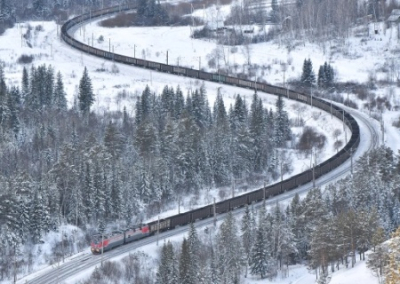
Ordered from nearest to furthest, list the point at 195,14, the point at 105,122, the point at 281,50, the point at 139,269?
1. the point at 139,269
2. the point at 105,122
3. the point at 281,50
4. the point at 195,14

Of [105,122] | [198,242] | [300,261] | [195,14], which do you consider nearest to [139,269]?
[198,242]

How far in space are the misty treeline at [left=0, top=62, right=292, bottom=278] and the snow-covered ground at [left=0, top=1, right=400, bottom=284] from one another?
777cm

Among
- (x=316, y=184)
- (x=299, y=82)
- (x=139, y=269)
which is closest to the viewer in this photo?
(x=139, y=269)

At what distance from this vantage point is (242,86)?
133750 millimetres

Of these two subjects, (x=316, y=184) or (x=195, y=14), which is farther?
(x=195, y=14)

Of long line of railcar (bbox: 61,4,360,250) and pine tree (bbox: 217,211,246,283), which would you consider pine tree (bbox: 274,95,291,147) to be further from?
pine tree (bbox: 217,211,246,283)

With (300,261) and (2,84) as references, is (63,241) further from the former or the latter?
(2,84)

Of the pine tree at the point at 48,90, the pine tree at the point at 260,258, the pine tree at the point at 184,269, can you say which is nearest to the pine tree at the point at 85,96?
the pine tree at the point at 48,90

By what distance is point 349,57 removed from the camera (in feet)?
477

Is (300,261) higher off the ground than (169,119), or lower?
lower

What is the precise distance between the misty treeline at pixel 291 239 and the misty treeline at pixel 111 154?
10140 mm

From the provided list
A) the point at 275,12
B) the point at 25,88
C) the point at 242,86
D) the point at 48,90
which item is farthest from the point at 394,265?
the point at 275,12

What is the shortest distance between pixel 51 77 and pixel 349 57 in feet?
181

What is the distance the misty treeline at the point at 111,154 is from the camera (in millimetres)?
80875
